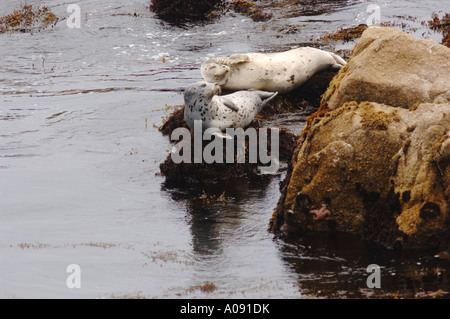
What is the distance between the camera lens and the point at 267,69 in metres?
10.5

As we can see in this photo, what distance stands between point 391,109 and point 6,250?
12.5 feet

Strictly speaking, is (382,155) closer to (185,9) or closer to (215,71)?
(215,71)

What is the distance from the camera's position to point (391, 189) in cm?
618

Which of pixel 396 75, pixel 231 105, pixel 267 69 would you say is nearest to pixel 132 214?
pixel 231 105

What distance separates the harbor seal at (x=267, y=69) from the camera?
33.3ft

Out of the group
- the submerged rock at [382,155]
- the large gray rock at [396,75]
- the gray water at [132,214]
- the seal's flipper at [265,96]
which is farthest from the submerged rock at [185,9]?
the submerged rock at [382,155]

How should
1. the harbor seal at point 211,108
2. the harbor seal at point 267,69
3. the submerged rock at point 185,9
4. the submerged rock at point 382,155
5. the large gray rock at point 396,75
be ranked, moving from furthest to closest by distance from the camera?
the submerged rock at point 185,9, the harbor seal at point 267,69, the harbor seal at point 211,108, the large gray rock at point 396,75, the submerged rock at point 382,155

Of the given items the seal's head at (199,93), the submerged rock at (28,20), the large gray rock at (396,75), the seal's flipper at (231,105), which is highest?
the large gray rock at (396,75)

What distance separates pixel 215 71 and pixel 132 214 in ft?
10.8

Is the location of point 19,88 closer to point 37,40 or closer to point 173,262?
point 37,40

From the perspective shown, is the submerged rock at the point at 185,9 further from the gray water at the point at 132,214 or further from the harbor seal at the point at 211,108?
the harbor seal at the point at 211,108

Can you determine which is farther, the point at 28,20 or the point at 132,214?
the point at 28,20

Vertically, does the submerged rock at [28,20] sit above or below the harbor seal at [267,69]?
below
